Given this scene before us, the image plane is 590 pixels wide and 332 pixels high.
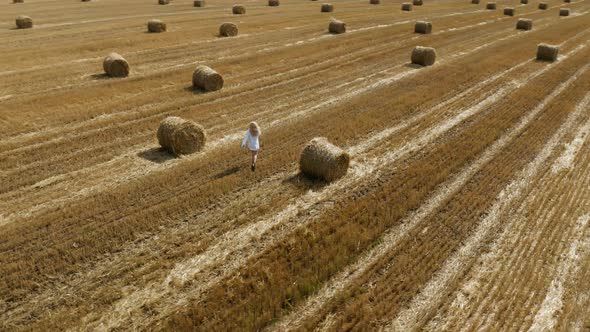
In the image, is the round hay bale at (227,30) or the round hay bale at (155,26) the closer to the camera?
the round hay bale at (155,26)

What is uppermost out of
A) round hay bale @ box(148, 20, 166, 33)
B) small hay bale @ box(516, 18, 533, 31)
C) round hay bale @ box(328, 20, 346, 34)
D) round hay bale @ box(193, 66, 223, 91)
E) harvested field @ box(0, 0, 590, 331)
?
round hay bale @ box(148, 20, 166, 33)

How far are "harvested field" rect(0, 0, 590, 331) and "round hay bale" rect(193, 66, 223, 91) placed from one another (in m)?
0.10

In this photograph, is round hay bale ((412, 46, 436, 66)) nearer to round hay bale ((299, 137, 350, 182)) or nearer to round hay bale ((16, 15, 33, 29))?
round hay bale ((299, 137, 350, 182))

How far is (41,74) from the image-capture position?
22047mm

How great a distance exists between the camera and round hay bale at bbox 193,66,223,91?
20766mm

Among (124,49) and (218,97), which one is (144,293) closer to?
(218,97)

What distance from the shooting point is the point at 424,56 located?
2628 centimetres

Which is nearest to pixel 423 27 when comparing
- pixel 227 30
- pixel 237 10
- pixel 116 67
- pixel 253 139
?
pixel 227 30

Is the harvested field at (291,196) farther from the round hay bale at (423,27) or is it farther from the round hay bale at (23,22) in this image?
the round hay bale at (423,27)

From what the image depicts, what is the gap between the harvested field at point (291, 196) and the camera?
28.1 ft

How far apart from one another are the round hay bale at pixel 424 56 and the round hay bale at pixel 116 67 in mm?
17539

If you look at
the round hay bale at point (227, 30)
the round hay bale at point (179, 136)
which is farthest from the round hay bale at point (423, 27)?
the round hay bale at point (179, 136)

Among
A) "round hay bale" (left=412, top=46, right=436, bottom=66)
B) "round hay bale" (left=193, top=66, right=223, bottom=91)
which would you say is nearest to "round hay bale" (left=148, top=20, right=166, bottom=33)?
"round hay bale" (left=193, top=66, right=223, bottom=91)

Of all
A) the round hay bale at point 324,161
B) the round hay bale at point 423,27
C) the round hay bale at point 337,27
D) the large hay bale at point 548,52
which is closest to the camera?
the round hay bale at point 324,161
